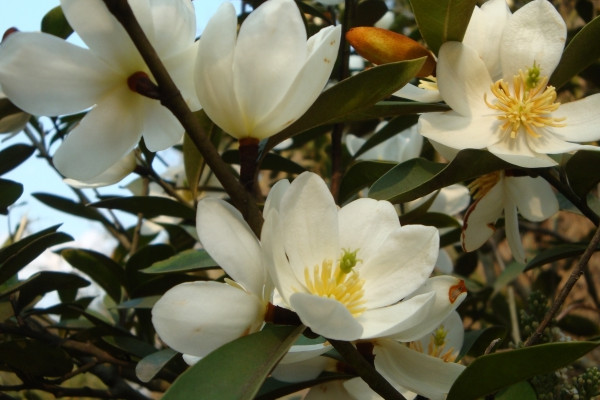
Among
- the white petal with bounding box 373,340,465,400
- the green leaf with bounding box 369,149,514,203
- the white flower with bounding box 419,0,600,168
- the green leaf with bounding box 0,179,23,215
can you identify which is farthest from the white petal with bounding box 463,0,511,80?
the green leaf with bounding box 0,179,23,215

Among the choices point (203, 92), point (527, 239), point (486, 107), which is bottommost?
point (527, 239)

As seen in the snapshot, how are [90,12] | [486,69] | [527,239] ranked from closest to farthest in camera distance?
1. [90,12]
2. [486,69]
3. [527,239]

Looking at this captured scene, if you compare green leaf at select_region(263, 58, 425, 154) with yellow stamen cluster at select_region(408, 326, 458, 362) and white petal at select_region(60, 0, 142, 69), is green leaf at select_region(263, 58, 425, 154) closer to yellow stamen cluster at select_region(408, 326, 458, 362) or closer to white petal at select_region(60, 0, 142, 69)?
white petal at select_region(60, 0, 142, 69)

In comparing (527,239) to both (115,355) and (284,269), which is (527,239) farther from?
(284,269)

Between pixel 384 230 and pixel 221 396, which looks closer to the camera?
pixel 221 396

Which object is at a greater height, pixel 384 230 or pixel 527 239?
pixel 384 230

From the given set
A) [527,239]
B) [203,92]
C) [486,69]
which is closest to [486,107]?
[486,69]
